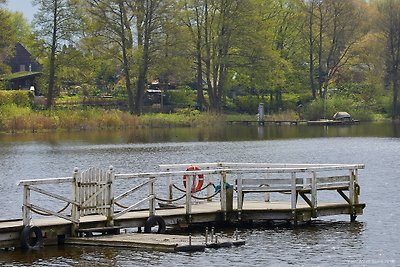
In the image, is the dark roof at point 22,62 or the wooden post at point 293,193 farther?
the dark roof at point 22,62

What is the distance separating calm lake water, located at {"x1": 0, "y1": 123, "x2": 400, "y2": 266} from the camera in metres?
28.3

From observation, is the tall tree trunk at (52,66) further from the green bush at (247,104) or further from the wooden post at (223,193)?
the wooden post at (223,193)

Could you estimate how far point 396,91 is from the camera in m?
118

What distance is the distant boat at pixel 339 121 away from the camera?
111688 millimetres

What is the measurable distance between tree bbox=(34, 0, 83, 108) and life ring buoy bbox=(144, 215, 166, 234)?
2803 inches

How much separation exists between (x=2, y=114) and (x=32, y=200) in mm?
53121

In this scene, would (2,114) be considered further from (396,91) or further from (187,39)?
(396,91)

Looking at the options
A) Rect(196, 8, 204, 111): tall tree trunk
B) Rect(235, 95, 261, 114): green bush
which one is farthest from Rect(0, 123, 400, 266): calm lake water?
Rect(235, 95, 261, 114): green bush

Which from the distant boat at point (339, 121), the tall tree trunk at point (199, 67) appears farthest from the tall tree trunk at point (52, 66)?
the distant boat at point (339, 121)

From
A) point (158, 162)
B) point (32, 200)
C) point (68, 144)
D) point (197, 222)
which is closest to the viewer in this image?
point (197, 222)

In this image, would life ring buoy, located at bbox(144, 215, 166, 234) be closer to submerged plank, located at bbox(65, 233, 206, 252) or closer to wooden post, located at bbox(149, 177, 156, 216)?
wooden post, located at bbox(149, 177, 156, 216)

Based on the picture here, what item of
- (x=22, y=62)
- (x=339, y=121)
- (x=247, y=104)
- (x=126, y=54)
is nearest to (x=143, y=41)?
(x=126, y=54)

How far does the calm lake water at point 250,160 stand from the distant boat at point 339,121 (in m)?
4.06

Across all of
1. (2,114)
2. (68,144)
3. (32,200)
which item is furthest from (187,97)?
(32,200)
